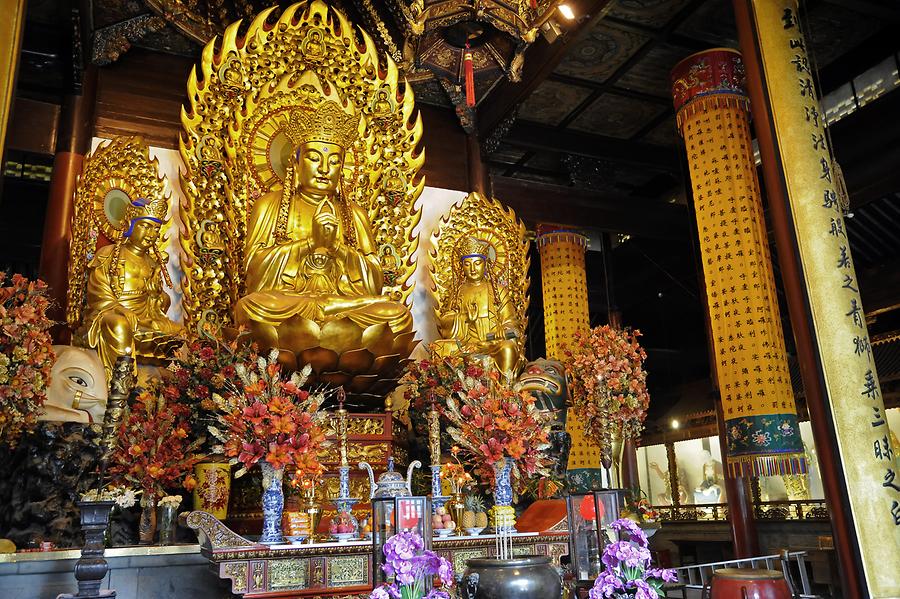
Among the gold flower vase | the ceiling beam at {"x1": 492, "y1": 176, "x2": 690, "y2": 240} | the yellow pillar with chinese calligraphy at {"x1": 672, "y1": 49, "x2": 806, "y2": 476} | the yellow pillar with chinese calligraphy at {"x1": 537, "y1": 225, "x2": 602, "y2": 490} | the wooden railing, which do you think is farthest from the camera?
the yellow pillar with chinese calligraphy at {"x1": 537, "y1": 225, "x2": 602, "y2": 490}

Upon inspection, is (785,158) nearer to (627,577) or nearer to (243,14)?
(627,577)

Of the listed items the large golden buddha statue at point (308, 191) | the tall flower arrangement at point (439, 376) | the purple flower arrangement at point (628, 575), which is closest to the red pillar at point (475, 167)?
the large golden buddha statue at point (308, 191)

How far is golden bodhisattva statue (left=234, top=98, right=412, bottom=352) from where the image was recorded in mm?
4660

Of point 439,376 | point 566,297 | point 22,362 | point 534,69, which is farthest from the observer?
point 566,297

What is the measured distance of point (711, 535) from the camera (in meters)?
9.14

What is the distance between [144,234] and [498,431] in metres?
2.81

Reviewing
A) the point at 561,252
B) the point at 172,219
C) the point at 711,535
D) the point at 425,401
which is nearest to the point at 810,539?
the point at 711,535

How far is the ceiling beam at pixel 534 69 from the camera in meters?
5.32

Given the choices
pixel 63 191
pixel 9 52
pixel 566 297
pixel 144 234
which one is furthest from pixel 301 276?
pixel 566 297

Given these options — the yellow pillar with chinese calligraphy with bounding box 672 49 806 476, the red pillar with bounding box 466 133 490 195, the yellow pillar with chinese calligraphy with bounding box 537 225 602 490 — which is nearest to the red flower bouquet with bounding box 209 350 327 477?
the yellow pillar with chinese calligraphy with bounding box 672 49 806 476

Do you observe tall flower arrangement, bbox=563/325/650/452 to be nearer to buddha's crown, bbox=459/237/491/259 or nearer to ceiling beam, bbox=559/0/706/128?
buddha's crown, bbox=459/237/491/259

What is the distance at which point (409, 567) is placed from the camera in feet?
7.04

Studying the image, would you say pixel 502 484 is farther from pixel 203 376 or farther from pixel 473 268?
pixel 473 268

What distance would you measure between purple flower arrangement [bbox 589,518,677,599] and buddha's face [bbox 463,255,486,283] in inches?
138
